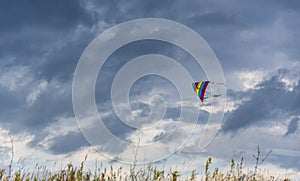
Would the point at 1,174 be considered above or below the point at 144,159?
below

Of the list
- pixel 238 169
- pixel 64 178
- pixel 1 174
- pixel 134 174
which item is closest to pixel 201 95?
pixel 238 169

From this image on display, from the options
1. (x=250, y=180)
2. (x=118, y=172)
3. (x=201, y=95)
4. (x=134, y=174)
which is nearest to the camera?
(x=118, y=172)

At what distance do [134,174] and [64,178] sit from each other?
2.05 metres

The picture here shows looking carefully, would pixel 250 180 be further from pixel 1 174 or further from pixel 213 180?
pixel 1 174

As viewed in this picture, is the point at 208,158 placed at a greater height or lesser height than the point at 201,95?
lesser

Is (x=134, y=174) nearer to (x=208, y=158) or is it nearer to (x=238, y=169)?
(x=208, y=158)

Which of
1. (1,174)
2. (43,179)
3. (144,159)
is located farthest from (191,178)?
(1,174)

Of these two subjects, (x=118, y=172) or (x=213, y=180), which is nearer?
(x=118, y=172)

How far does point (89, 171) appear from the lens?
1049 centimetres

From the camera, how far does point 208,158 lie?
10.4 m

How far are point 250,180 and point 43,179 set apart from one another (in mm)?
5993

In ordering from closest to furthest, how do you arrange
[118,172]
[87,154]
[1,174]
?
[1,174], [87,154], [118,172]

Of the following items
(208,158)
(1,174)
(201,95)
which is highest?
(201,95)

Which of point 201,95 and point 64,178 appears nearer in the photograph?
point 64,178
